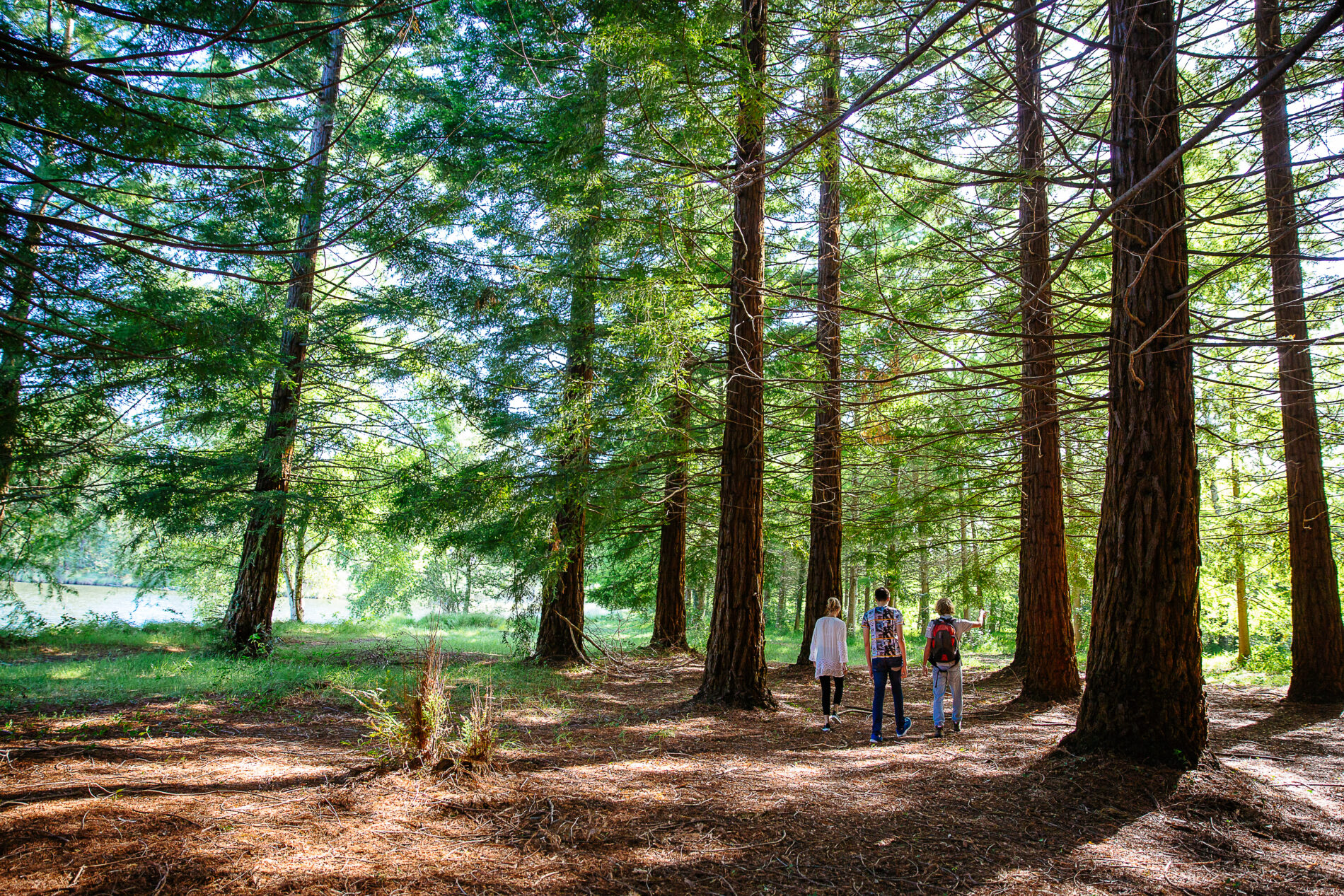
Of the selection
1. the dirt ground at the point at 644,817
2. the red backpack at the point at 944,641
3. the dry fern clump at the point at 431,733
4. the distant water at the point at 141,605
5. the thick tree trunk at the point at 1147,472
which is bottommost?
the distant water at the point at 141,605

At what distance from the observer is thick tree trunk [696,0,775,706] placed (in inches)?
291

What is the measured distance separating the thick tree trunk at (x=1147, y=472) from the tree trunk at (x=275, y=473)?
1033 cm

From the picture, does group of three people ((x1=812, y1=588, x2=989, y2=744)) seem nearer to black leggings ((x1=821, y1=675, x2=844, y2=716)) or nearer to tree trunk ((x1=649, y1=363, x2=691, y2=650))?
black leggings ((x1=821, y1=675, x2=844, y2=716))

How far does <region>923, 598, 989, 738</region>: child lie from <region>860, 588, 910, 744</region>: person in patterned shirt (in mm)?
285

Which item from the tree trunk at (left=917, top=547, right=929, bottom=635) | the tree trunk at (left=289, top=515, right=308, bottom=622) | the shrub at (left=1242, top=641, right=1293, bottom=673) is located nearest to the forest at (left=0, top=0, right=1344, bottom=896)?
the shrub at (left=1242, top=641, right=1293, bottom=673)

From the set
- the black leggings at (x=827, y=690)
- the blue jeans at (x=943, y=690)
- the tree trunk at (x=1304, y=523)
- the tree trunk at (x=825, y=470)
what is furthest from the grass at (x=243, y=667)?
the blue jeans at (x=943, y=690)

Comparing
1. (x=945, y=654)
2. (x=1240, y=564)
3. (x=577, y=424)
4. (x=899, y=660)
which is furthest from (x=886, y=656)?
(x=1240, y=564)

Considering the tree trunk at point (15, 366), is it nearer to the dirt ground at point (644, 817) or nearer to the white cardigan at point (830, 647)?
the dirt ground at point (644, 817)

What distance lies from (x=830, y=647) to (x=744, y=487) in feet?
6.40

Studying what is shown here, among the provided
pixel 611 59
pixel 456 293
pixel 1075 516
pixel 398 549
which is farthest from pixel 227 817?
pixel 398 549

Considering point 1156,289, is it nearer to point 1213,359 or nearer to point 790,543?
point 1213,359

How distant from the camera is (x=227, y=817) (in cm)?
346

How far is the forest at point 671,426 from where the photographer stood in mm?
3594

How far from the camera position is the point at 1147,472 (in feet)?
15.5
